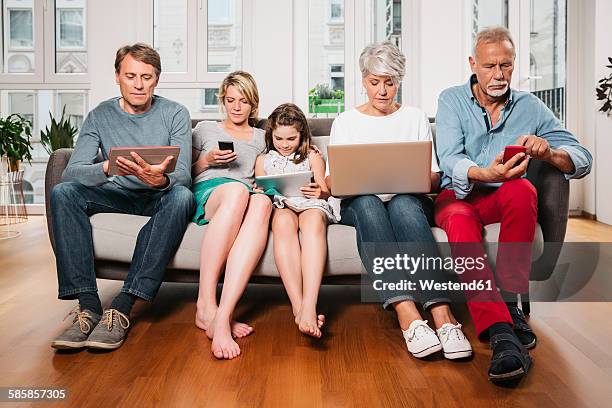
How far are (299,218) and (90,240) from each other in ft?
2.50

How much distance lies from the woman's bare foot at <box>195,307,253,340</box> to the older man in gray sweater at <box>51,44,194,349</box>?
0.19 meters

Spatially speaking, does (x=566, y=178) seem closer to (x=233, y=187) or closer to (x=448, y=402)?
(x=448, y=402)

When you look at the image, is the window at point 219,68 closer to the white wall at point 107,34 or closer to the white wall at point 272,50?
the white wall at point 272,50

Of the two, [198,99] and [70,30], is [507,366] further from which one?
[70,30]

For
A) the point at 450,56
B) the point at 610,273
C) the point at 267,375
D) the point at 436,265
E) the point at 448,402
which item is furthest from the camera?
the point at 450,56

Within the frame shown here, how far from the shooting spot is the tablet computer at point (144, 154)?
229 cm

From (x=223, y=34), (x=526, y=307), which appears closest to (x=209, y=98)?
(x=223, y=34)

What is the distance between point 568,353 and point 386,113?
1118 millimetres

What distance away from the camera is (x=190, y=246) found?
98.1 inches

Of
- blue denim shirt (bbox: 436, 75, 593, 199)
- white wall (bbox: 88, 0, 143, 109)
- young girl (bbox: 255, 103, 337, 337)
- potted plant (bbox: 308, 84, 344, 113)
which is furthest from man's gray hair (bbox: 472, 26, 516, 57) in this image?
white wall (bbox: 88, 0, 143, 109)

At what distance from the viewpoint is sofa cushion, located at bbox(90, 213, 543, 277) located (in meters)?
2.45

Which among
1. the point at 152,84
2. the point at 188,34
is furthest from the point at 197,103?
the point at 152,84

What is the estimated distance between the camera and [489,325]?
201 centimetres

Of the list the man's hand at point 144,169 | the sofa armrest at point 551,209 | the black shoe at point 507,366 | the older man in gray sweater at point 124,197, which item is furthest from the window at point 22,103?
the black shoe at point 507,366
